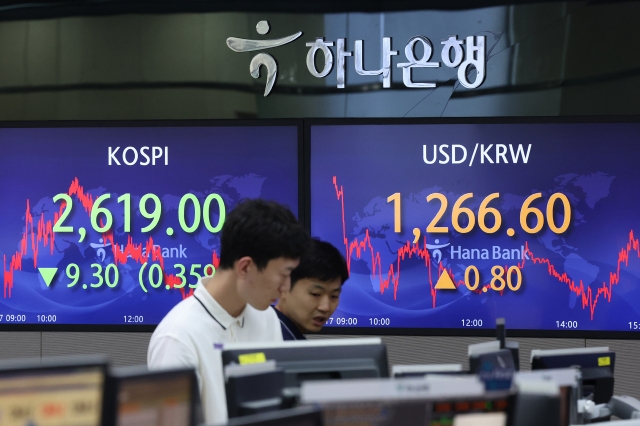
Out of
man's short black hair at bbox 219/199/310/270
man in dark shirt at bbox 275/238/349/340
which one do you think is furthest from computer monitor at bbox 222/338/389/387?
man in dark shirt at bbox 275/238/349/340

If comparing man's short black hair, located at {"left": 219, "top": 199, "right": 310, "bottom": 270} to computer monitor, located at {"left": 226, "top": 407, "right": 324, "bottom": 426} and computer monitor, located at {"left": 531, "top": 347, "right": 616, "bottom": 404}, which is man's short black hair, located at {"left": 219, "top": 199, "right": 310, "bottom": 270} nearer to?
computer monitor, located at {"left": 531, "top": 347, "right": 616, "bottom": 404}

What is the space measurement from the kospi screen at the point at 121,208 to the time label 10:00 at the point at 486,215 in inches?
26.1

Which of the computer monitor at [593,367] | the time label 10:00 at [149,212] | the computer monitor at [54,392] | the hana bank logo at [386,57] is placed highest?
the hana bank logo at [386,57]

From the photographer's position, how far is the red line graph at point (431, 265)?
3951mm

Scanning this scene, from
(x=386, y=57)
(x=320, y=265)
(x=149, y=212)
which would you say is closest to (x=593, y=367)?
(x=320, y=265)

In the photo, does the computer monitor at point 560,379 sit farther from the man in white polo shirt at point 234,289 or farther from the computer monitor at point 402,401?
the man in white polo shirt at point 234,289

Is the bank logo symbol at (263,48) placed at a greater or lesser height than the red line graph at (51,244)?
greater

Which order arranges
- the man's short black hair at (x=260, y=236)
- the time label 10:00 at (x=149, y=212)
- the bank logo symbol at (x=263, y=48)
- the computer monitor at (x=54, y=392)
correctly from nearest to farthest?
the computer monitor at (x=54, y=392), the man's short black hair at (x=260, y=236), the time label 10:00 at (x=149, y=212), the bank logo symbol at (x=263, y=48)

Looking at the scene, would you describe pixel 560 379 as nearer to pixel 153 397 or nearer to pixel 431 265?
pixel 153 397

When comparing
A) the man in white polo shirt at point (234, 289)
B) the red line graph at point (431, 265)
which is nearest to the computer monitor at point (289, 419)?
the man in white polo shirt at point (234, 289)

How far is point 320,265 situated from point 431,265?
1243 millimetres

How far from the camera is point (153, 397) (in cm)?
129

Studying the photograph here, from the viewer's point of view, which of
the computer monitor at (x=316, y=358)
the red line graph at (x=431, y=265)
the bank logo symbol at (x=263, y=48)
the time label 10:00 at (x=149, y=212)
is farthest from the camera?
the bank logo symbol at (x=263, y=48)

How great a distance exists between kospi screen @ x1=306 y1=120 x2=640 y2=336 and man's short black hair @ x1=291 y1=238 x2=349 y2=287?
3.68 ft
